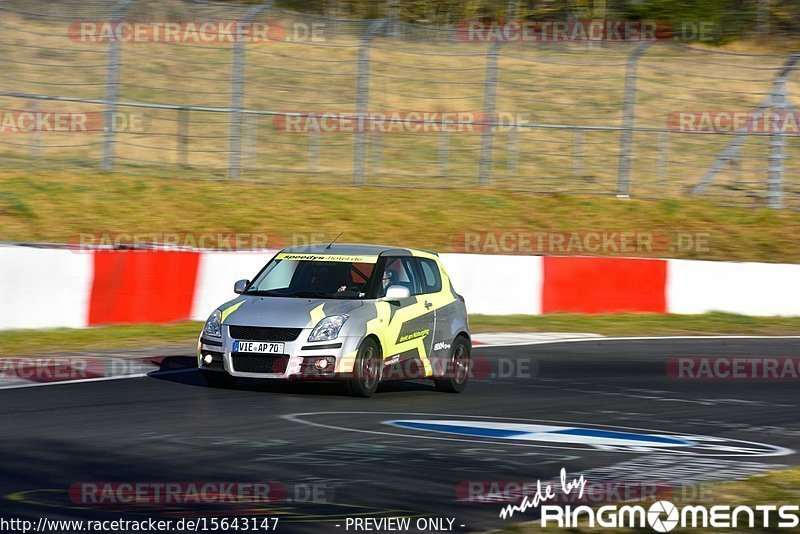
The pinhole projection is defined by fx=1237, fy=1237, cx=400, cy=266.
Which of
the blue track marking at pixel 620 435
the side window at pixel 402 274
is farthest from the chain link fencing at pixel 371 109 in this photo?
the blue track marking at pixel 620 435

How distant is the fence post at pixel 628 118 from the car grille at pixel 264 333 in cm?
1418

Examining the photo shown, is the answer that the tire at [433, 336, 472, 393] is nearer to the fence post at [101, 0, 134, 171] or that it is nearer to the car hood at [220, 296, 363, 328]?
the car hood at [220, 296, 363, 328]

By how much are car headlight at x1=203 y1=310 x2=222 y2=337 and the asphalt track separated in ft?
1.81

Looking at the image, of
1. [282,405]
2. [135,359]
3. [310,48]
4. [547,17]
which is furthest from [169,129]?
[282,405]

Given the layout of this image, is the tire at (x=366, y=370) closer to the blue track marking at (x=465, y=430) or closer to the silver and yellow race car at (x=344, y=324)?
the silver and yellow race car at (x=344, y=324)

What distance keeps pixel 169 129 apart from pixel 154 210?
→ 25.6 ft

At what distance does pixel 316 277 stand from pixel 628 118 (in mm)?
13805

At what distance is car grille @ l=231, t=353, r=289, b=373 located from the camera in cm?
1074

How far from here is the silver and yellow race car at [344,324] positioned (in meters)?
10.7

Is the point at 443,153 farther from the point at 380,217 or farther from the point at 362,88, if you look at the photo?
the point at 362,88

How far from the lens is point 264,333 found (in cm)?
1081

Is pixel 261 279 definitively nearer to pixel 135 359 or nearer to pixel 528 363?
pixel 135 359

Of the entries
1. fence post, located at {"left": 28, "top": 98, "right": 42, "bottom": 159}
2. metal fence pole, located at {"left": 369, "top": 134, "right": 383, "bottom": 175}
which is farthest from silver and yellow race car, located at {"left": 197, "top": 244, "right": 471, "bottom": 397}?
metal fence pole, located at {"left": 369, "top": 134, "right": 383, "bottom": 175}

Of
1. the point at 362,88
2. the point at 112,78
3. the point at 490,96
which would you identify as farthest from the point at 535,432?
the point at 490,96
